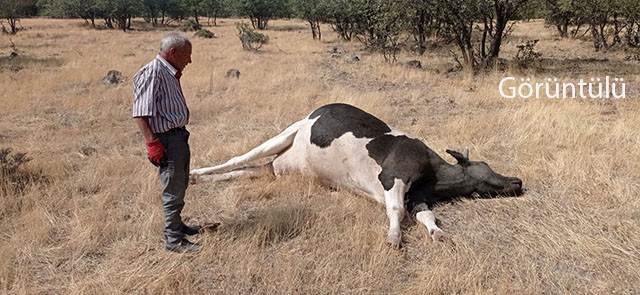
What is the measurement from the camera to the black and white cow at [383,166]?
4.73m

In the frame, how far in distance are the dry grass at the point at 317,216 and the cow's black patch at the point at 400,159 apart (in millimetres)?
442

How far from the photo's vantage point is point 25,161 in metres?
5.90

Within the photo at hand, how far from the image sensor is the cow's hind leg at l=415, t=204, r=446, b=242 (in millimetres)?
4191

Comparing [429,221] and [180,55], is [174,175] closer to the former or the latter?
[180,55]

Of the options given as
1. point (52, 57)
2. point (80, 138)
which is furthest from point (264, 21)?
point (80, 138)

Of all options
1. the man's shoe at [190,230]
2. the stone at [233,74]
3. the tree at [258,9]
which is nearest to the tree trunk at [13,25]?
the tree at [258,9]

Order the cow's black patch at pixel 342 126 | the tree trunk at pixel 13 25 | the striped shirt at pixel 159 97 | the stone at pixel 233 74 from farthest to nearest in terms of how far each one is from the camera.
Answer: the tree trunk at pixel 13 25 → the stone at pixel 233 74 → the cow's black patch at pixel 342 126 → the striped shirt at pixel 159 97

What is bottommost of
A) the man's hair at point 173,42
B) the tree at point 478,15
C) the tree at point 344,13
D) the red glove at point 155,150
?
the red glove at point 155,150

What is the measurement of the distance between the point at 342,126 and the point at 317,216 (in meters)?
1.25

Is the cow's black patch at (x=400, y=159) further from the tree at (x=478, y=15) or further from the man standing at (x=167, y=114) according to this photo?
the tree at (x=478, y=15)

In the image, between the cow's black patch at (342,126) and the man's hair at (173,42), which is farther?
the cow's black patch at (342,126)


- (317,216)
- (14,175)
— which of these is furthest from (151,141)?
(14,175)

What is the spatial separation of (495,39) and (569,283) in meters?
14.1

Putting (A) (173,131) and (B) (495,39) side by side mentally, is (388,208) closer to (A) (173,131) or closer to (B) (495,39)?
(A) (173,131)
